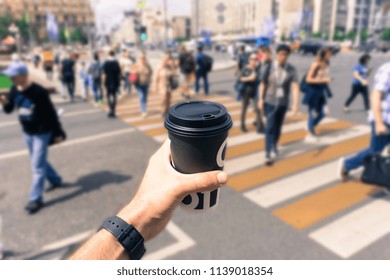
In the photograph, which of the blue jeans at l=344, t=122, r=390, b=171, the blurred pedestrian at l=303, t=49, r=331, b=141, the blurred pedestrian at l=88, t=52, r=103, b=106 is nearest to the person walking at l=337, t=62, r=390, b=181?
the blue jeans at l=344, t=122, r=390, b=171

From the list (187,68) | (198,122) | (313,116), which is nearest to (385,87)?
(313,116)

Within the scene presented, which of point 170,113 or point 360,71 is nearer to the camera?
point 170,113

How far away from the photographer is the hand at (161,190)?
4.07 ft

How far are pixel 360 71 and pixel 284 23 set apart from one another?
2140 inches

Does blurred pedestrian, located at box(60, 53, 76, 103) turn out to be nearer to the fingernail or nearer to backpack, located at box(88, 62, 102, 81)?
backpack, located at box(88, 62, 102, 81)

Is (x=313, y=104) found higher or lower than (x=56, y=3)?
lower

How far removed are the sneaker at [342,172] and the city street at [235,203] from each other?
10 cm

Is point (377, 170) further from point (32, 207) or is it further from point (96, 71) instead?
point (96, 71)

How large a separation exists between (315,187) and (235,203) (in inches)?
50.1

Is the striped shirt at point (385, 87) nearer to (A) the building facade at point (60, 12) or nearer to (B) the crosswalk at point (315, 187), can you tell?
(B) the crosswalk at point (315, 187)

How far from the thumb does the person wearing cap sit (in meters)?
3.49

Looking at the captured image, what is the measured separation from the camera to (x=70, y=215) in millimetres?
3902
